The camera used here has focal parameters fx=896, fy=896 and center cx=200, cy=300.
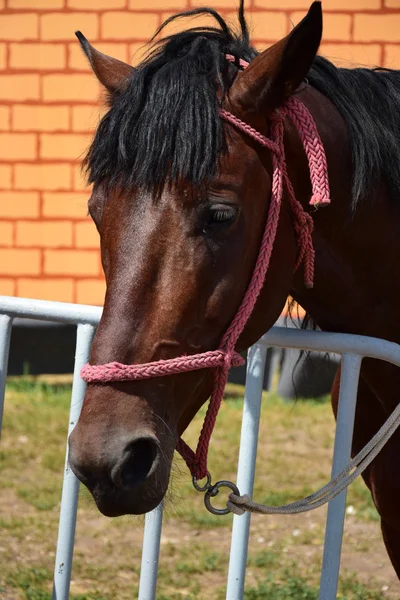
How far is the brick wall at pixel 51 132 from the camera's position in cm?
610

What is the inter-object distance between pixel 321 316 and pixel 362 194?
33 centimetres

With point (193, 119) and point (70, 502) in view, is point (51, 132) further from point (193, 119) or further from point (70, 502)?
point (193, 119)

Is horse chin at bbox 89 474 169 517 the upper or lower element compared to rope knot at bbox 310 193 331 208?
lower

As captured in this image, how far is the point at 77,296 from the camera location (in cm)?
624

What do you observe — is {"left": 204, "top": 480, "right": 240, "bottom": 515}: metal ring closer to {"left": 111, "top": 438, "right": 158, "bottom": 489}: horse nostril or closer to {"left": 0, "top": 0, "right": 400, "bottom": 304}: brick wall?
{"left": 111, "top": 438, "right": 158, "bottom": 489}: horse nostril

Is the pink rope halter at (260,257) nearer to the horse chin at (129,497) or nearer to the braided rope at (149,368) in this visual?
the braided rope at (149,368)

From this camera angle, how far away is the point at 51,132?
20.6ft

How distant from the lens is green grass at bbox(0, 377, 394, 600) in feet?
12.3

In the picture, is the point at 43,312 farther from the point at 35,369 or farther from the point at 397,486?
the point at 35,369

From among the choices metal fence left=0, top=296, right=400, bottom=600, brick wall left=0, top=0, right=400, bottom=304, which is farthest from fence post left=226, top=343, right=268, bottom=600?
brick wall left=0, top=0, right=400, bottom=304

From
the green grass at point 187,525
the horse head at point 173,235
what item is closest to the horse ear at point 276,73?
the horse head at point 173,235

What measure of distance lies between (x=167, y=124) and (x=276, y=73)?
0.27 meters

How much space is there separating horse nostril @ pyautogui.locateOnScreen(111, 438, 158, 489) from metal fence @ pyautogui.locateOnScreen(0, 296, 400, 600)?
17.0 inches

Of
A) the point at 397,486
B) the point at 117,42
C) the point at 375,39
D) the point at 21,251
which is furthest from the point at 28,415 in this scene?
the point at 397,486
